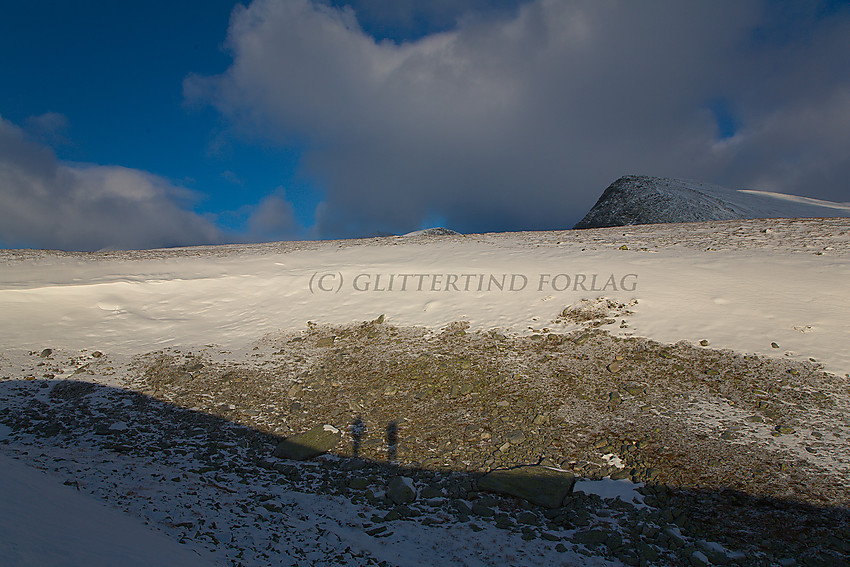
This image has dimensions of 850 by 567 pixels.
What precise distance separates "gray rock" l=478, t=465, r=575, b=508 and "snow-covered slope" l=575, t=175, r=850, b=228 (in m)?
23.9

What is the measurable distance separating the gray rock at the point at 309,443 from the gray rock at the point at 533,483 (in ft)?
7.21

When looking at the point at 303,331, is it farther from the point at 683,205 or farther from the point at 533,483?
the point at 683,205

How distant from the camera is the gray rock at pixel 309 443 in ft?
20.3

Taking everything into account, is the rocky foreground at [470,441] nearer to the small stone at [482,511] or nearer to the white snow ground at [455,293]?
the small stone at [482,511]

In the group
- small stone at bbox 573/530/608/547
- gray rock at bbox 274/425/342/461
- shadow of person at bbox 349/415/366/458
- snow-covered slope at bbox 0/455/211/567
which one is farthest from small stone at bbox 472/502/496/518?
snow-covered slope at bbox 0/455/211/567

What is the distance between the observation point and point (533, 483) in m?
5.24

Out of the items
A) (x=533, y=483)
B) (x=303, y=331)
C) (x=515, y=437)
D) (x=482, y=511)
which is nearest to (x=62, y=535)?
(x=482, y=511)

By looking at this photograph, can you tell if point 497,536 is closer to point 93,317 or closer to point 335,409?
point 335,409

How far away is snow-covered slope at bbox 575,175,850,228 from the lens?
26188 mm

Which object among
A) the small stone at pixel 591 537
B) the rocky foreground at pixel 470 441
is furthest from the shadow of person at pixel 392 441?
the small stone at pixel 591 537

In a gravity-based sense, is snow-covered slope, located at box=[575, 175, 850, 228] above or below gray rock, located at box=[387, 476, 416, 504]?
above

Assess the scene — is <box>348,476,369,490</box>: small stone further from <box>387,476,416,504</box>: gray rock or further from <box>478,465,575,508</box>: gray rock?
<box>478,465,575,508</box>: gray rock

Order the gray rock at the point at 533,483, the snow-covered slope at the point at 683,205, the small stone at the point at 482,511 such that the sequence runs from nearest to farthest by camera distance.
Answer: the small stone at the point at 482,511, the gray rock at the point at 533,483, the snow-covered slope at the point at 683,205

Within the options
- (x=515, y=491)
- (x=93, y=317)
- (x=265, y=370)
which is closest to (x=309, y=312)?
(x=265, y=370)
